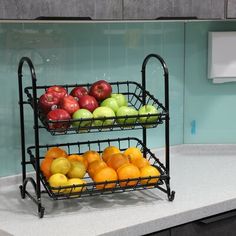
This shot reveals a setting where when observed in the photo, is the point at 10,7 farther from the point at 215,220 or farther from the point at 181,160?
the point at 181,160

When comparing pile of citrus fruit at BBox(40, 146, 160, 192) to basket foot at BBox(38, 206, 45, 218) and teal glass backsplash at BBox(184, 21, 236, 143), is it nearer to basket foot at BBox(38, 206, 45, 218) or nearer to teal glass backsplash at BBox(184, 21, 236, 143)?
basket foot at BBox(38, 206, 45, 218)

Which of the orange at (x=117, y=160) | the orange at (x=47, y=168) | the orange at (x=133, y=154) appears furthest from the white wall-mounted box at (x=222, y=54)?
the orange at (x=47, y=168)

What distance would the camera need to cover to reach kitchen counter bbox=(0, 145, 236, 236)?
2.00 metres

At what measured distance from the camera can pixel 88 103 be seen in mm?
2193

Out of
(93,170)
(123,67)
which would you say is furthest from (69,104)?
(123,67)

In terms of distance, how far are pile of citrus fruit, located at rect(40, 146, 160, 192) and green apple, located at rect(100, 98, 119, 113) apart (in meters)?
0.19

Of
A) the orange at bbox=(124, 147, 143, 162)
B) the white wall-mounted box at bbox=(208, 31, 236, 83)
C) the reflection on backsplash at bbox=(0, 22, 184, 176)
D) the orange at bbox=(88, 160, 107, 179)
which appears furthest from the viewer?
the white wall-mounted box at bbox=(208, 31, 236, 83)

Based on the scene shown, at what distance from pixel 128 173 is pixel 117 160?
0.08 metres

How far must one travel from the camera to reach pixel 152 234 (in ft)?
6.84

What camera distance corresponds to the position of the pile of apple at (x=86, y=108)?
6.90ft

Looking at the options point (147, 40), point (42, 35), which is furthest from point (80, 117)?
point (147, 40)

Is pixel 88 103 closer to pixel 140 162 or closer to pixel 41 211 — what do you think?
pixel 140 162

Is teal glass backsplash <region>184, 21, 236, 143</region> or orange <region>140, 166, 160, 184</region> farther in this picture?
teal glass backsplash <region>184, 21, 236, 143</region>

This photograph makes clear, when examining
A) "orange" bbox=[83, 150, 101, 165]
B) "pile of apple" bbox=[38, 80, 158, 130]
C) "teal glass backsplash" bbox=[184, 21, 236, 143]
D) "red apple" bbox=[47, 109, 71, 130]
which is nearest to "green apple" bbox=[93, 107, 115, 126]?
"pile of apple" bbox=[38, 80, 158, 130]
